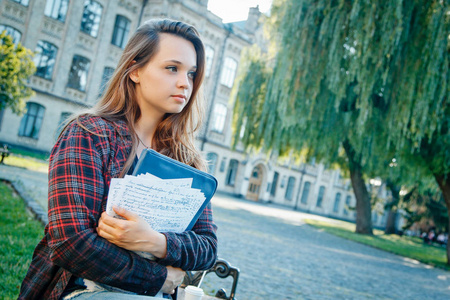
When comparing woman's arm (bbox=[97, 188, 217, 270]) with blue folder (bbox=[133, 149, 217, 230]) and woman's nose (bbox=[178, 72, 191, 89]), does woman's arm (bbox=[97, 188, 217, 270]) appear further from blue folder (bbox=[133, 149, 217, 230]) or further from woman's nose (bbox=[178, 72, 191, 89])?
woman's nose (bbox=[178, 72, 191, 89])

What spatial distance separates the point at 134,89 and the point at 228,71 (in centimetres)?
3017

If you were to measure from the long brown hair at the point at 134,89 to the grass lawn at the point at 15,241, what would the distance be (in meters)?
2.12

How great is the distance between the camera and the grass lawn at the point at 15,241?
3.39 m

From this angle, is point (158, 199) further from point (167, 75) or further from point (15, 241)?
point (15, 241)

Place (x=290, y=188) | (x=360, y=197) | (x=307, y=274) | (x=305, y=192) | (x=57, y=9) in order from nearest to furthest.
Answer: (x=307, y=274) → (x=360, y=197) → (x=57, y=9) → (x=290, y=188) → (x=305, y=192)

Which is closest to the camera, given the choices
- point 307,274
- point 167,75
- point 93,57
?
point 167,75

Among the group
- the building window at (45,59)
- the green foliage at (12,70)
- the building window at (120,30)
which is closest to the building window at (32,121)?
the building window at (45,59)

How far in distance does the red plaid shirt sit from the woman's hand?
0.03 meters

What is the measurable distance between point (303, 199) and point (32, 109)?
2752cm

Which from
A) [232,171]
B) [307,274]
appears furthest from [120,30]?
[307,274]

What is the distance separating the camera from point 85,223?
4.77 ft

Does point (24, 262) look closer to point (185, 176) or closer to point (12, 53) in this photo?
point (185, 176)

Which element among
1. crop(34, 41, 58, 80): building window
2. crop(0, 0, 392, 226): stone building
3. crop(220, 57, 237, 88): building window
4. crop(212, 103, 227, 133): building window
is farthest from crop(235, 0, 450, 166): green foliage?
crop(220, 57, 237, 88): building window

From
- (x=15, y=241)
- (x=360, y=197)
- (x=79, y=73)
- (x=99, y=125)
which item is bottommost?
(x=15, y=241)
